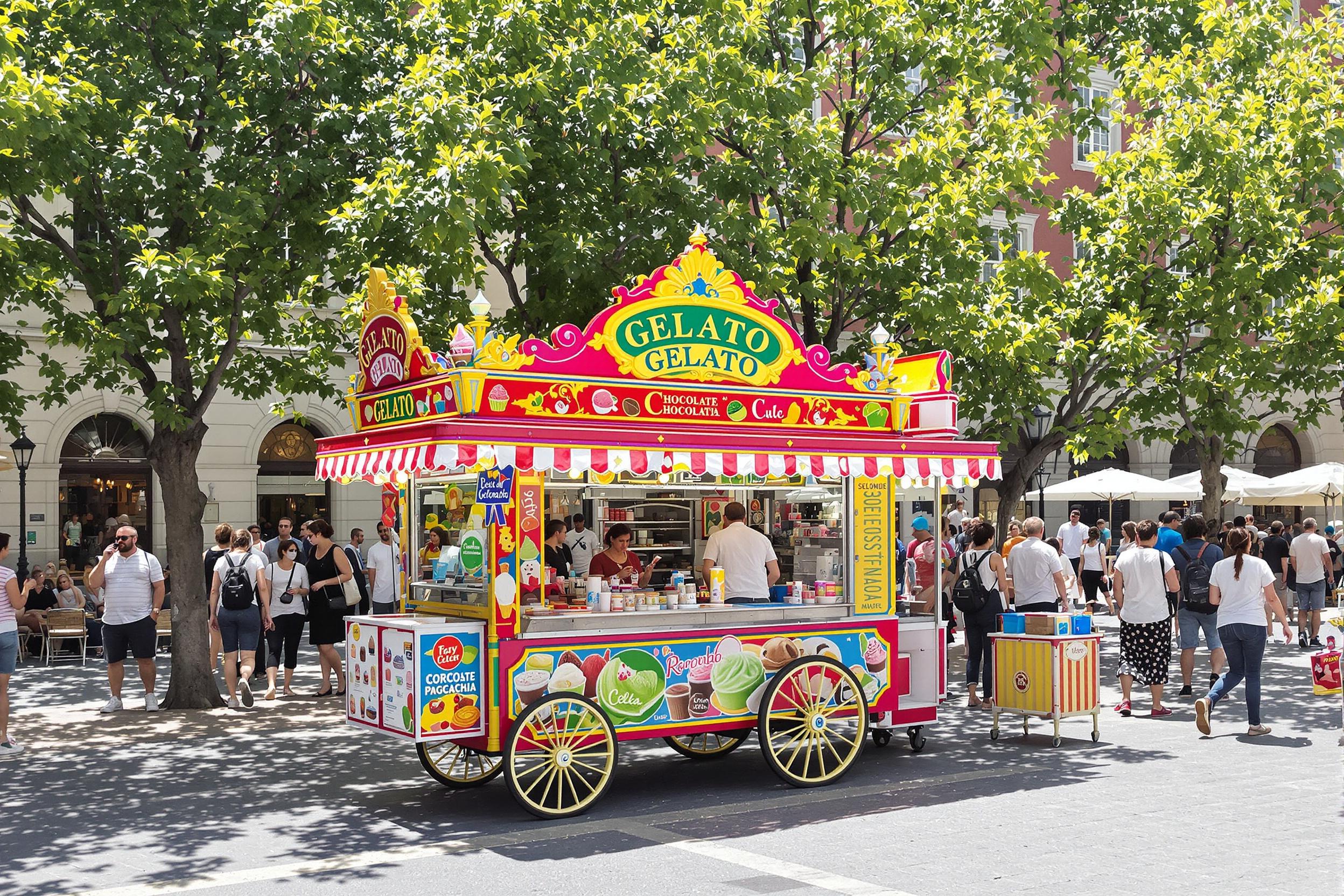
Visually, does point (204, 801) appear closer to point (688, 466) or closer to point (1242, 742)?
point (688, 466)

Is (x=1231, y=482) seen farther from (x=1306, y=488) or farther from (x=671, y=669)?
(x=671, y=669)

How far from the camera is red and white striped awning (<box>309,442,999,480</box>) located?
8.80 m

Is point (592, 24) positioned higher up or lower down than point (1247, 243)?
higher up

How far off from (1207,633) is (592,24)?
30.0 ft

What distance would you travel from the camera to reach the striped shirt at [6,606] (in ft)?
37.2

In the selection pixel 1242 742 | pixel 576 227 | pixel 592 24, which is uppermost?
pixel 592 24

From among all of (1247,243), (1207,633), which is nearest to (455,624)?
(1207,633)

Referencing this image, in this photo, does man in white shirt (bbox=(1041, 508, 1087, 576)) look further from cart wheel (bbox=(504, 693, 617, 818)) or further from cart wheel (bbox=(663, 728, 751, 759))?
cart wheel (bbox=(504, 693, 617, 818))

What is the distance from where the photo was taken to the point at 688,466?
9.62 meters

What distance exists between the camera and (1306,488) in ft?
79.5

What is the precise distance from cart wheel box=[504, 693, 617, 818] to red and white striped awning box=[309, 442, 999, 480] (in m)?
1.55

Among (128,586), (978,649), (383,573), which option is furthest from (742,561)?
(128,586)

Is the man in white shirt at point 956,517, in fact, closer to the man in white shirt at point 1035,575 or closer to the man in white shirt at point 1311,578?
the man in white shirt at point 1311,578

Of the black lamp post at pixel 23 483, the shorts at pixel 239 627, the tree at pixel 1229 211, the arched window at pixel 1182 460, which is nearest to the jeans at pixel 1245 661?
the tree at pixel 1229 211
